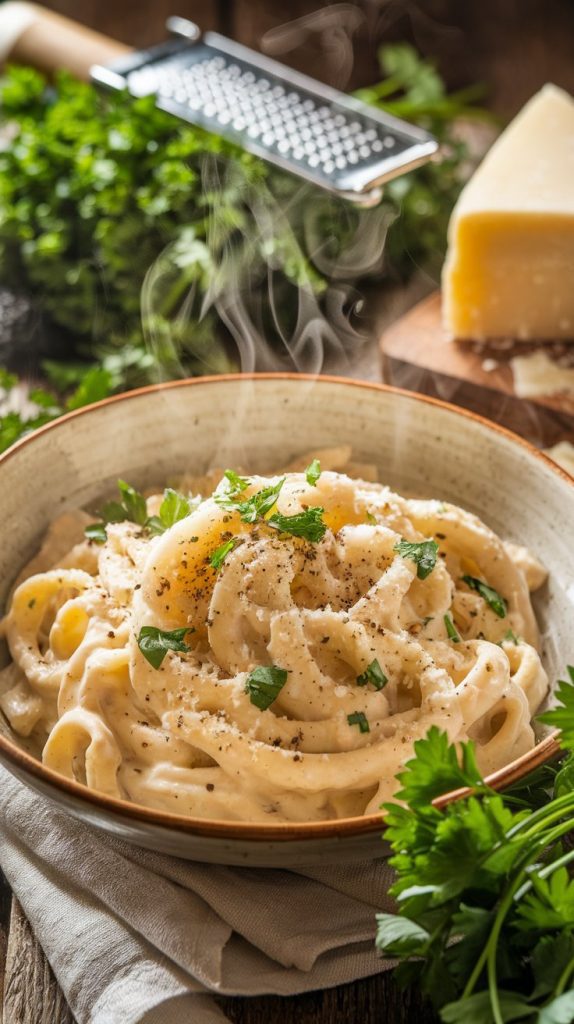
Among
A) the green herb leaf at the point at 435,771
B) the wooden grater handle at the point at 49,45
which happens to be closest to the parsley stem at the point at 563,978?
the green herb leaf at the point at 435,771

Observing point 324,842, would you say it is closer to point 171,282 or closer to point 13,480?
point 13,480

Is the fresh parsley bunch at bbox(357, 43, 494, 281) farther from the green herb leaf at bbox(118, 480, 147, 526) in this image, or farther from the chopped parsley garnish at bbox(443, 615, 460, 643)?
the chopped parsley garnish at bbox(443, 615, 460, 643)

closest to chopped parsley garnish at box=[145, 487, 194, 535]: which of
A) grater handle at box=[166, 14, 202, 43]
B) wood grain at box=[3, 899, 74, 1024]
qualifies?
wood grain at box=[3, 899, 74, 1024]

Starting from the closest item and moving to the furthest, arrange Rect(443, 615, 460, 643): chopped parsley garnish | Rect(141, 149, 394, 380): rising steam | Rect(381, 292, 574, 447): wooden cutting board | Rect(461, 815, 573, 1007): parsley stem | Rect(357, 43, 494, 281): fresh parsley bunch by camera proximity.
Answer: Rect(461, 815, 573, 1007): parsley stem, Rect(443, 615, 460, 643): chopped parsley garnish, Rect(381, 292, 574, 447): wooden cutting board, Rect(141, 149, 394, 380): rising steam, Rect(357, 43, 494, 281): fresh parsley bunch

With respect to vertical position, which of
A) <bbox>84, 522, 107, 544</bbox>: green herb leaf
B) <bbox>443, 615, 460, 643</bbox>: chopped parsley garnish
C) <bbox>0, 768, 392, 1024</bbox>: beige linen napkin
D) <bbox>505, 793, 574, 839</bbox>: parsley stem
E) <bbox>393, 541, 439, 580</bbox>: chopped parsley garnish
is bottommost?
<bbox>0, 768, 392, 1024</bbox>: beige linen napkin

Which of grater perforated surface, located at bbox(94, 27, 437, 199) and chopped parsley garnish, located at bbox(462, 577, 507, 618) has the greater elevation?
grater perforated surface, located at bbox(94, 27, 437, 199)

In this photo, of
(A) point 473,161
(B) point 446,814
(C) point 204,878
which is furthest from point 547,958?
(A) point 473,161
